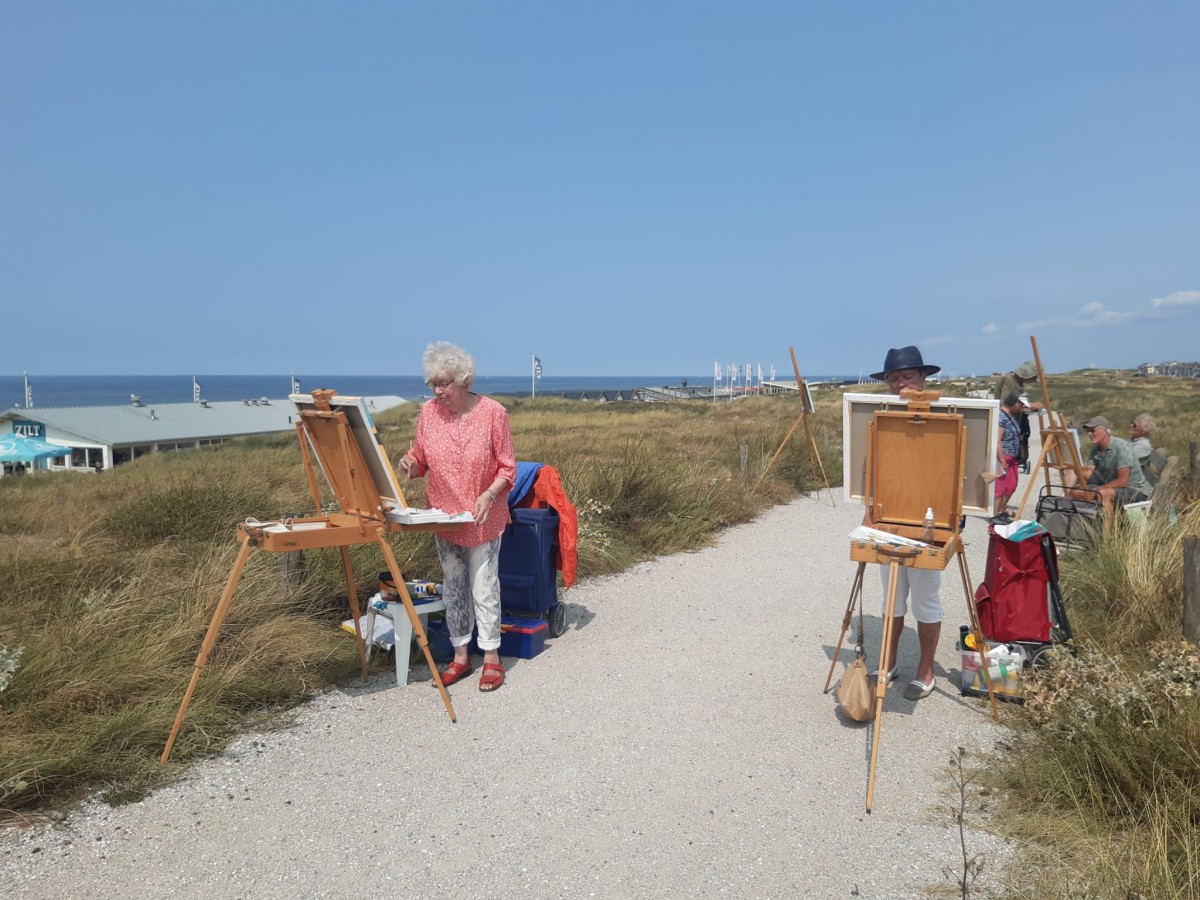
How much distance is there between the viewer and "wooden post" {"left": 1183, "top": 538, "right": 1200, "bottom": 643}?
4492mm

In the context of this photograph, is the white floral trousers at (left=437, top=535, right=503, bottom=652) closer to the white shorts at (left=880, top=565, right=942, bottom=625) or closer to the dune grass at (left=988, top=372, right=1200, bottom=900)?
the white shorts at (left=880, top=565, right=942, bottom=625)

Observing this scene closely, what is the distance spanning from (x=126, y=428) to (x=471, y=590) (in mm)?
38124

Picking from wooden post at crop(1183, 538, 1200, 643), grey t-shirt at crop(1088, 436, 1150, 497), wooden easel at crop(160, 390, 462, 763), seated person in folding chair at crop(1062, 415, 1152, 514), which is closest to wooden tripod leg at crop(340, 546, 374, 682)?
wooden easel at crop(160, 390, 462, 763)

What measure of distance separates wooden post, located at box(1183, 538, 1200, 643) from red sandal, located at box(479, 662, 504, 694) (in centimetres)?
370

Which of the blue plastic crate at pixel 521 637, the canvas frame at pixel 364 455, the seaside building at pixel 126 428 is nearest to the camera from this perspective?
the canvas frame at pixel 364 455

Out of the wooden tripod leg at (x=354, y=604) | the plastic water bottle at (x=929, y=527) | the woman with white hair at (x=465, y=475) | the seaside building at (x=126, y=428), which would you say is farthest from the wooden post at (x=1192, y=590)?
the seaside building at (x=126, y=428)

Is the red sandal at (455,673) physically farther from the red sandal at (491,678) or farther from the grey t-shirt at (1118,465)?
the grey t-shirt at (1118,465)

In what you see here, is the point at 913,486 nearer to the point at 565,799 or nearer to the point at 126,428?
the point at 565,799

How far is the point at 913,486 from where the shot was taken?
442 cm

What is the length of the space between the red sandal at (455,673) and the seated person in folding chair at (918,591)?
8.08 ft

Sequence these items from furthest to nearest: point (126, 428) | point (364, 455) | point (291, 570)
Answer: point (126, 428), point (291, 570), point (364, 455)

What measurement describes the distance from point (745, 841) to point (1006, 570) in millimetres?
2392

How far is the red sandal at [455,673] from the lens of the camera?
5.13 metres

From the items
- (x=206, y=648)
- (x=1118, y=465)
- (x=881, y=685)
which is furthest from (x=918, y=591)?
(x=1118, y=465)
